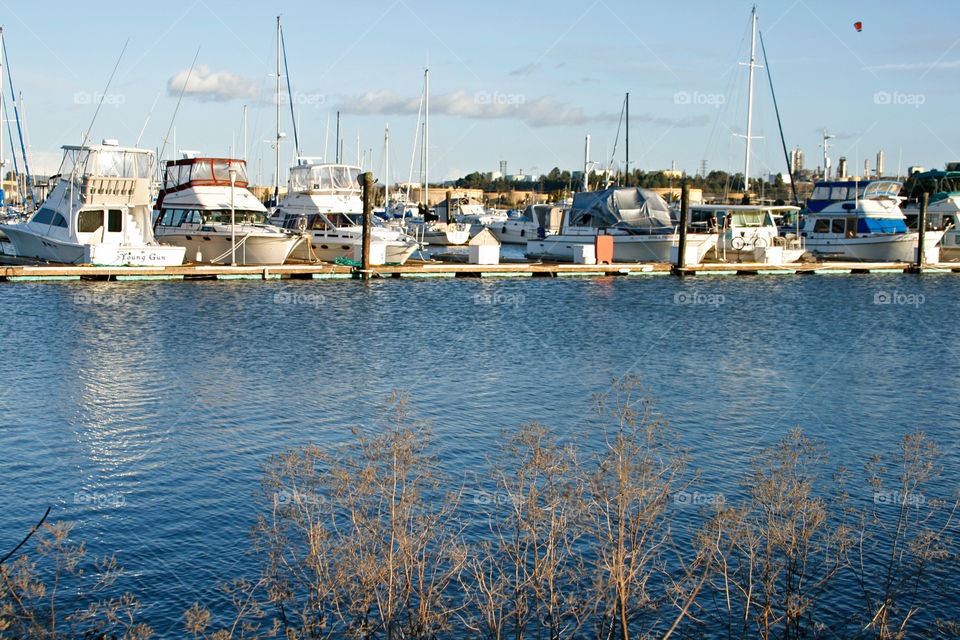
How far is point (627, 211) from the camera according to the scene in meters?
44.7

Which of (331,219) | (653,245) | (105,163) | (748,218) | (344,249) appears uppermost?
(105,163)

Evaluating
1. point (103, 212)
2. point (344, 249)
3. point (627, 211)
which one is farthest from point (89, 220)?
point (627, 211)

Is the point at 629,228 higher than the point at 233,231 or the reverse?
higher

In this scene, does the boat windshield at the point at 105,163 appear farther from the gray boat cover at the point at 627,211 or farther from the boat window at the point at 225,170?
the gray boat cover at the point at 627,211

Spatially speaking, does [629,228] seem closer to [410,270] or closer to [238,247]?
[410,270]

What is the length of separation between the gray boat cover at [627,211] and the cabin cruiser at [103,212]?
1990 cm

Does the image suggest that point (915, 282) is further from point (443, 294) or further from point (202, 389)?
point (202, 389)

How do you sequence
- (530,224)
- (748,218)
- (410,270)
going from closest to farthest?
(410,270), (748,218), (530,224)

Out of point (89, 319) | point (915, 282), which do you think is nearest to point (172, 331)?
point (89, 319)

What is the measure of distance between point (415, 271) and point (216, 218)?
28.4 feet

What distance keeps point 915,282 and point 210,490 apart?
127 ft

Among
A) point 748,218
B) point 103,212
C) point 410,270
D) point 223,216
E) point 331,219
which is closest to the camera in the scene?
point 103,212

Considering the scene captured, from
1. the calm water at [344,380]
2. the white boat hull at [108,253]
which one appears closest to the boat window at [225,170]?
the white boat hull at [108,253]

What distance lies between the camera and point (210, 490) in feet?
38.9
